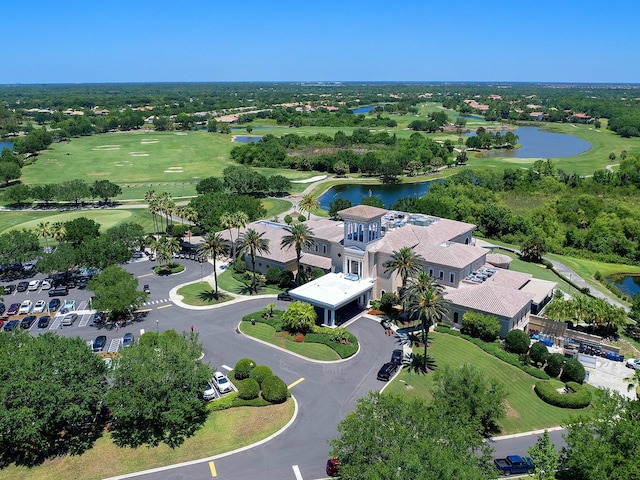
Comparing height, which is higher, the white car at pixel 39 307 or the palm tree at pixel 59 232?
the palm tree at pixel 59 232

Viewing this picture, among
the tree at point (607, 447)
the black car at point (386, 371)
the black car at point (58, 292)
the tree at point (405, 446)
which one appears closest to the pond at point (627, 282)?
the black car at point (386, 371)

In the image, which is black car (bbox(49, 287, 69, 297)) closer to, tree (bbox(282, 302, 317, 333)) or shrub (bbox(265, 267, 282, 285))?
shrub (bbox(265, 267, 282, 285))

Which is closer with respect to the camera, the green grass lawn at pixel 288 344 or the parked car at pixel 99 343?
the green grass lawn at pixel 288 344

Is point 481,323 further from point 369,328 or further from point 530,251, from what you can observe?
point 530,251

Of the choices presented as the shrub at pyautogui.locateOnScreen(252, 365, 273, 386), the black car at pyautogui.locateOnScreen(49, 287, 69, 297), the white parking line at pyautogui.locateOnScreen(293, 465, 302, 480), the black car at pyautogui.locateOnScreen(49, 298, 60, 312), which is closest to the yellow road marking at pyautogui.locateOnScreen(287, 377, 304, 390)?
the shrub at pyautogui.locateOnScreen(252, 365, 273, 386)

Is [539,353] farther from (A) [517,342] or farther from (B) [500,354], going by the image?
(B) [500,354]

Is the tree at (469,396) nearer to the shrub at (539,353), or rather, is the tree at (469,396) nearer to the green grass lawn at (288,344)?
the shrub at (539,353)

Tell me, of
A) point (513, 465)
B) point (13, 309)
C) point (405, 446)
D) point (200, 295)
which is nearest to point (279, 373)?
point (405, 446)
